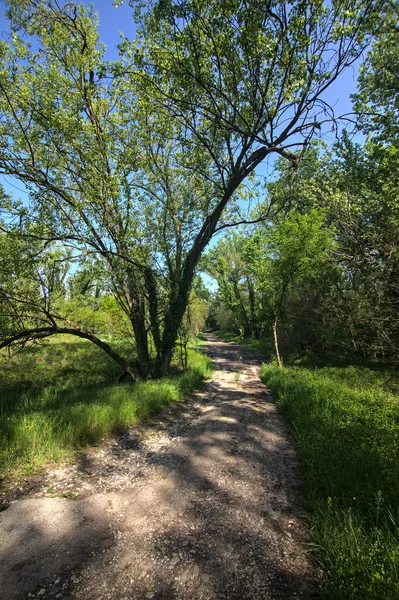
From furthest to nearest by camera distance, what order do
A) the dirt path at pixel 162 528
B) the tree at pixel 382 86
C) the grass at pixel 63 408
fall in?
the tree at pixel 382 86 < the grass at pixel 63 408 < the dirt path at pixel 162 528

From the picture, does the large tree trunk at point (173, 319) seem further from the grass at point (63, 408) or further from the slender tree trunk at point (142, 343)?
the grass at point (63, 408)

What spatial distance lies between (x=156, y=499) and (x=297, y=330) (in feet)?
51.9

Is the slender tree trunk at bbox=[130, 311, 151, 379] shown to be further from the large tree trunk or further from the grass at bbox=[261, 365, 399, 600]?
the grass at bbox=[261, 365, 399, 600]

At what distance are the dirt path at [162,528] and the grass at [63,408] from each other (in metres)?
0.46

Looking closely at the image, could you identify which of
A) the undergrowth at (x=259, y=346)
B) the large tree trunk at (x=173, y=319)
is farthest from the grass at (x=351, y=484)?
the undergrowth at (x=259, y=346)

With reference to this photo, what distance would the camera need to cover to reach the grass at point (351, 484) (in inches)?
87.7

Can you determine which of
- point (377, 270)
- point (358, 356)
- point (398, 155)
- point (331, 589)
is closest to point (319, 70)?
point (377, 270)

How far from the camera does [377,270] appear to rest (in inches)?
204

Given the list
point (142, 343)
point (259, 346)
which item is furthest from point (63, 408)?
point (259, 346)

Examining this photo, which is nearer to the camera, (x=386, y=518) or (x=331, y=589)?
(x=331, y=589)

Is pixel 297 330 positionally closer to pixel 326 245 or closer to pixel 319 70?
pixel 326 245

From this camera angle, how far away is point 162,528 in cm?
307

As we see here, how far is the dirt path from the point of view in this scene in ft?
7.82

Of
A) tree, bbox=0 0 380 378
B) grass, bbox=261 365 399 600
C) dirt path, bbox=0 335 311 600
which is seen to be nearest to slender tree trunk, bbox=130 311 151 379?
tree, bbox=0 0 380 378
